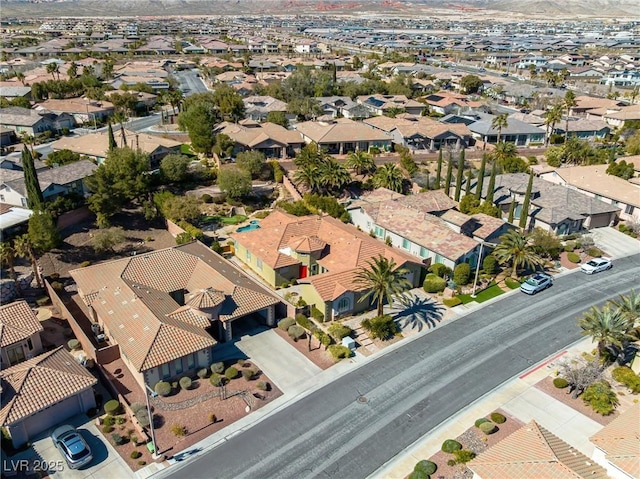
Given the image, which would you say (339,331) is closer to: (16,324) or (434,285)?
(434,285)

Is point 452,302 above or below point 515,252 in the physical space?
below

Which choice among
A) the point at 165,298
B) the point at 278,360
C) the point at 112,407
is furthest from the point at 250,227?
the point at 112,407

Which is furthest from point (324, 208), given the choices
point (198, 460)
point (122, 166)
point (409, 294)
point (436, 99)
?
point (436, 99)

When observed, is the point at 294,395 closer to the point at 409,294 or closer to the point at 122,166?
the point at 409,294

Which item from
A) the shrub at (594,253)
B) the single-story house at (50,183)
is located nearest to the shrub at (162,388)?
the single-story house at (50,183)

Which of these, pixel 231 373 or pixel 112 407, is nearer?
pixel 112 407

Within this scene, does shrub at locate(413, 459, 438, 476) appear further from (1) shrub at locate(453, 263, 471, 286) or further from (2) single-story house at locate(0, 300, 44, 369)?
(2) single-story house at locate(0, 300, 44, 369)

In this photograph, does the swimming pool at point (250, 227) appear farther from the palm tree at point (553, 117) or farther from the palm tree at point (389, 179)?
the palm tree at point (553, 117)
